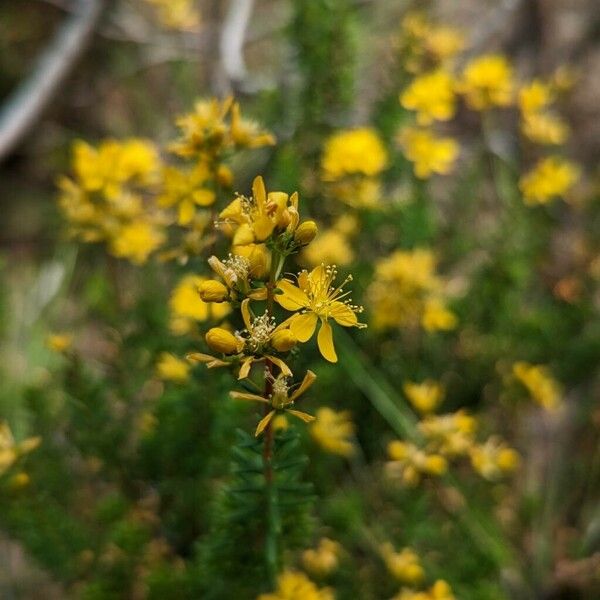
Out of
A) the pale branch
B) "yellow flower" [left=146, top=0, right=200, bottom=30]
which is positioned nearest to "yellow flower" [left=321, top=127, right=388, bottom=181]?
"yellow flower" [left=146, top=0, right=200, bottom=30]

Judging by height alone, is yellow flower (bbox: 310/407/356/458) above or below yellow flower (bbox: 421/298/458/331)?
below

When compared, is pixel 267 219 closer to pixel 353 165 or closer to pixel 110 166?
pixel 110 166

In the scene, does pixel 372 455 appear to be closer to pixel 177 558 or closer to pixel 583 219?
pixel 177 558

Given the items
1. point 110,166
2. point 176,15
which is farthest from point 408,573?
point 176,15

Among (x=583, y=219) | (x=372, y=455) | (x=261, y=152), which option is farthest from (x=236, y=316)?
(x=583, y=219)

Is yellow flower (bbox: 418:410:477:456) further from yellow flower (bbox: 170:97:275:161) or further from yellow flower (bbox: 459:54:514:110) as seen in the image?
yellow flower (bbox: 459:54:514:110)

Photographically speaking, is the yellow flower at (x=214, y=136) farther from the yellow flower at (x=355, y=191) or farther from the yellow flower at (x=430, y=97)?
the yellow flower at (x=430, y=97)

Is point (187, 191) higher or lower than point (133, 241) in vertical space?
lower
